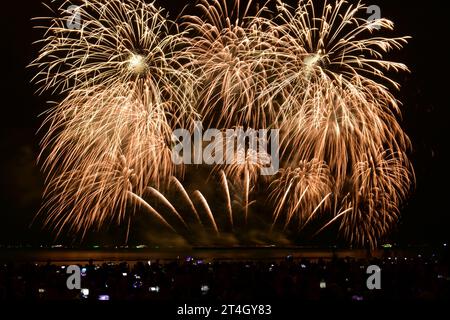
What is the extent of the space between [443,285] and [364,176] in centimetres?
1090

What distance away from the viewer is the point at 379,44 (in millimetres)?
22375

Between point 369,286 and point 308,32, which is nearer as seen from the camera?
point 369,286

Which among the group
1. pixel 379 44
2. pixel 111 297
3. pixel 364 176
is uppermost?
pixel 379 44

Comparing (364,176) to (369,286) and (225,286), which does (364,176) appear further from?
(225,286)
